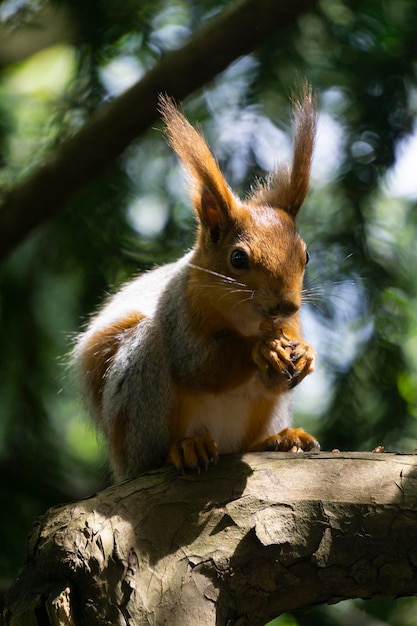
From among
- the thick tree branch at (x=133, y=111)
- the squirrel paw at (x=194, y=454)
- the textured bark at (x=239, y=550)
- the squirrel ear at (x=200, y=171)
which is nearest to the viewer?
the textured bark at (x=239, y=550)

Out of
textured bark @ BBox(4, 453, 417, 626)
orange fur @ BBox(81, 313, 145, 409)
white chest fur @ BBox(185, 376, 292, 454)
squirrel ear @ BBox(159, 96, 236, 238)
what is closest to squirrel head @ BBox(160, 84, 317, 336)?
squirrel ear @ BBox(159, 96, 236, 238)

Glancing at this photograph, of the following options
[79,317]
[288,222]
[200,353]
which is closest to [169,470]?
[200,353]

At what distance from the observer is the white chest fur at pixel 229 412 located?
282 centimetres

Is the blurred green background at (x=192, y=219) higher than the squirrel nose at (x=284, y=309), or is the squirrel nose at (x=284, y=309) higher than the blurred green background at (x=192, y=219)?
the squirrel nose at (x=284, y=309)

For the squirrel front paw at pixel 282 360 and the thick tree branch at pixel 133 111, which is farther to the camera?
A: the thick tree branch at pixel 133 111

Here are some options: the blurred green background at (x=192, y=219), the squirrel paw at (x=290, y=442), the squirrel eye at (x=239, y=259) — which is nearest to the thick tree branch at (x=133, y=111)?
the blurred green background at (x=192, y=219)

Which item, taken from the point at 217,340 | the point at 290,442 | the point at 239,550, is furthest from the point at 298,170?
the point at 239,550

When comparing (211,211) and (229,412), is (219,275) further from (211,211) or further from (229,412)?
(229,412)

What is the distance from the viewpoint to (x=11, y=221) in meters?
3.60

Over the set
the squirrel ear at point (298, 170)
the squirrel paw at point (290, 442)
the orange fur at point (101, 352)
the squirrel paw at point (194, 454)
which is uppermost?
the squirrel ear at point (298, 170)

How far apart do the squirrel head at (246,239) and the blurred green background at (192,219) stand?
57 centimetres

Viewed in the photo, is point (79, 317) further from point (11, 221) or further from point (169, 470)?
point (169, 470)

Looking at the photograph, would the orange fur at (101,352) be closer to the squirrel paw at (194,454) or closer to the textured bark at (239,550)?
the squirrel paw at (194,454)

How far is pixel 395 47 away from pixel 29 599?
273 cm
